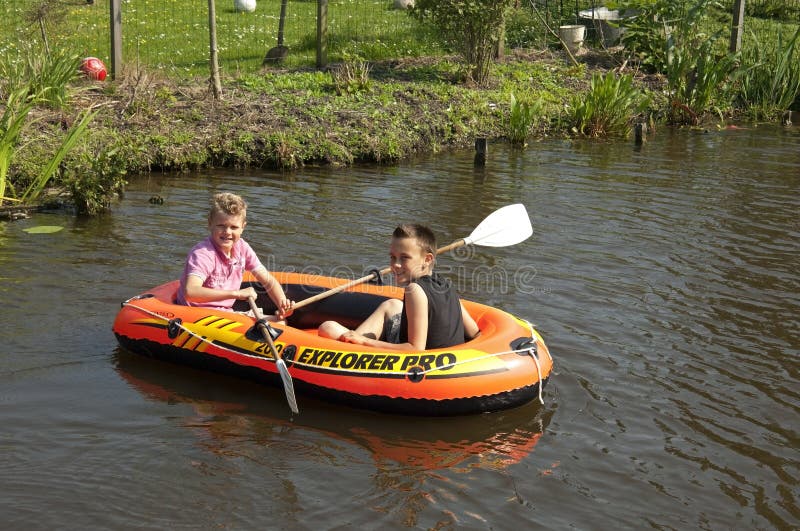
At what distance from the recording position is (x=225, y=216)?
5.85m

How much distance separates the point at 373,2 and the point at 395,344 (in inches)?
586

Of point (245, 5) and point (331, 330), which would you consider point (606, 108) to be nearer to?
point (245, 5)

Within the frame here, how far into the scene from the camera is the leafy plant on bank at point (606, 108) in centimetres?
1308

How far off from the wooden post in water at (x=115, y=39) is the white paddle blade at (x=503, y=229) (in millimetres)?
7120

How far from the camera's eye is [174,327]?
598cm

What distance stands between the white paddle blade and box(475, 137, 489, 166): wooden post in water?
4.52m

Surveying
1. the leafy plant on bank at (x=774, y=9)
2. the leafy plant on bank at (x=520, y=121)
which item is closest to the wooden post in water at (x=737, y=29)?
the leafy plant on bank at (x=774, y=9)

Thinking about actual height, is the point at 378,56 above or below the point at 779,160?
above

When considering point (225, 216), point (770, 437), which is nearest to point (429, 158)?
point (225, 216)

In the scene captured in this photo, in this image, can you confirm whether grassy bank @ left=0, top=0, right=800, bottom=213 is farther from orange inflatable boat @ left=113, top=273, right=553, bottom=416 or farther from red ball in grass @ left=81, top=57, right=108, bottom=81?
orange inflatable boat @ left=113, top=273, right=553, bottom=416

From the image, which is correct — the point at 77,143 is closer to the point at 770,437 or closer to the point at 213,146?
the point at 213,146

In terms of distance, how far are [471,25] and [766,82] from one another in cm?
489

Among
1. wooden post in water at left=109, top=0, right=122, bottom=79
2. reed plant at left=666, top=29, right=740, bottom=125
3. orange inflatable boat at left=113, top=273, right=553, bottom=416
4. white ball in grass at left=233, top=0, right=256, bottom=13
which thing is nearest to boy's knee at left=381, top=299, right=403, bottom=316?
orange inflatable boat at left=113, top=273, right=553, bottom=416

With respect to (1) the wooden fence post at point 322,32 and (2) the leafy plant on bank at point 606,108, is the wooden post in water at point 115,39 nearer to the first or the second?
(1) the wooden fence post at point 322,32
